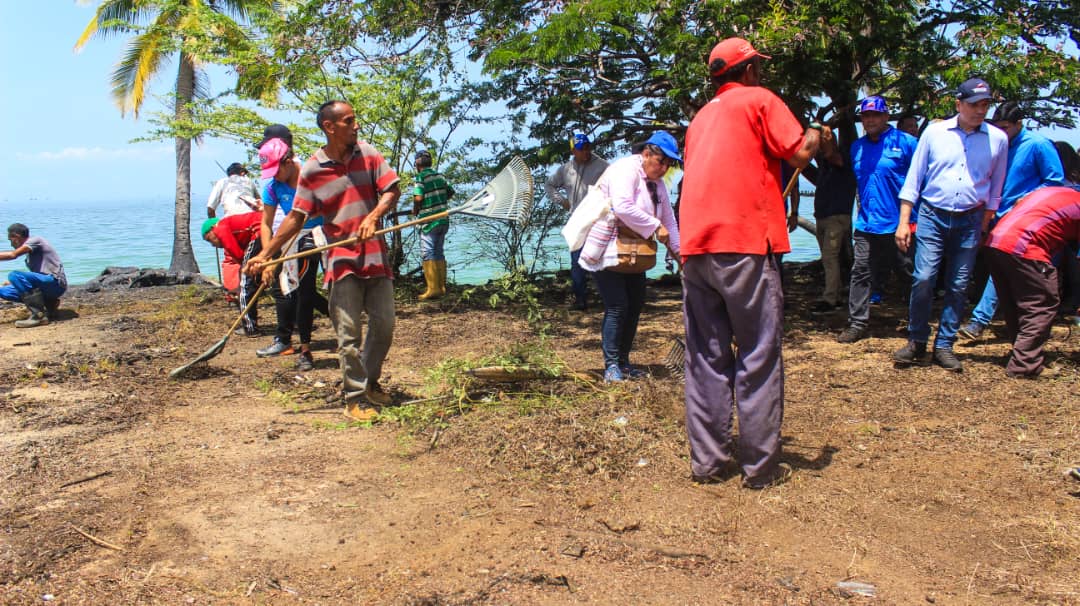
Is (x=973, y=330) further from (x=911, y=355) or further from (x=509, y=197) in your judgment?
(x=509, y=197)

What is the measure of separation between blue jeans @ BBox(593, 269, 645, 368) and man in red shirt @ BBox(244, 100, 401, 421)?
1.48 metres

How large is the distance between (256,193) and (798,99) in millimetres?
5625

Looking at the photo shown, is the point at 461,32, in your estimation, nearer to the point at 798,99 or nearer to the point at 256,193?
the point at 256,193

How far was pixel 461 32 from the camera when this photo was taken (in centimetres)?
923

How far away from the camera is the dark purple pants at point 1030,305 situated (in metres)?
5.64

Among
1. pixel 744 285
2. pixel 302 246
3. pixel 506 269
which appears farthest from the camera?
pixel 506 269

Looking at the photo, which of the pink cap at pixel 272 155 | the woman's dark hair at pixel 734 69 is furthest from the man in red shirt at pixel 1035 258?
the pink cap at pixel 272 155

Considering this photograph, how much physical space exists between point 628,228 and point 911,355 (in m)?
2.36

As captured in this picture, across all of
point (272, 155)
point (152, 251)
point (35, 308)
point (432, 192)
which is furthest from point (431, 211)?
point (152, 251)

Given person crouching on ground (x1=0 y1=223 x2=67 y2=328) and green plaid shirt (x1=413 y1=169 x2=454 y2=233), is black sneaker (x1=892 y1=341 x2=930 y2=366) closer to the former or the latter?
Result: green plaid shirt (x1=413 y1=169 x2=454 y2=233)

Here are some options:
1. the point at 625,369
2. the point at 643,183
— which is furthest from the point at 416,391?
the point at 643,183

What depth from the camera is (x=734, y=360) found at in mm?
4031

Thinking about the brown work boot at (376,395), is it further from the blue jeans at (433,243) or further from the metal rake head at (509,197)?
the blue jeans at (433,243)

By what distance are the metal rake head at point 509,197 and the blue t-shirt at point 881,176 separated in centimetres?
295
